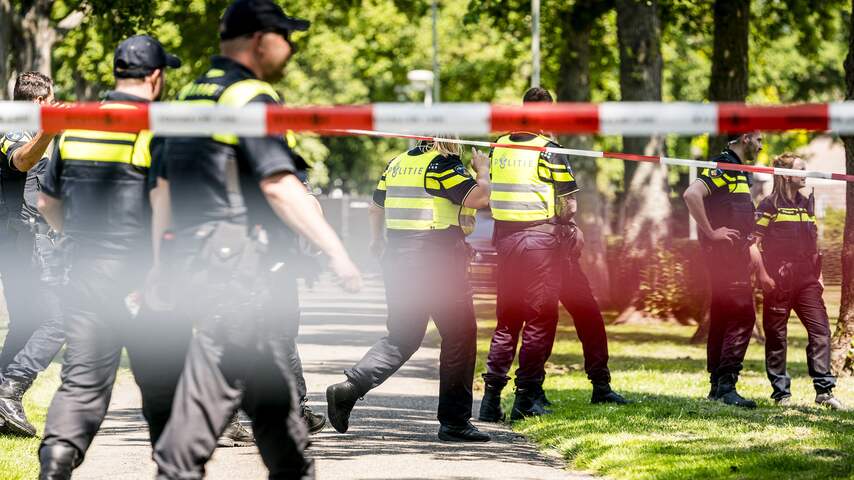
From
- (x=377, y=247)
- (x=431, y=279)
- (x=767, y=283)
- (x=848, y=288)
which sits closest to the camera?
(x=431, y=279)

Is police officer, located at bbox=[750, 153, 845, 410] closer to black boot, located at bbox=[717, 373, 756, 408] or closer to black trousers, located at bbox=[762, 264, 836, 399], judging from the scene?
black trousers, located at bbox=[762, 264, 836, 399]

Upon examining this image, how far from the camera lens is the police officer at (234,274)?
4.66m

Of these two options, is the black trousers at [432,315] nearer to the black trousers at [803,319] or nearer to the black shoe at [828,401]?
the black trousers at [803,319]

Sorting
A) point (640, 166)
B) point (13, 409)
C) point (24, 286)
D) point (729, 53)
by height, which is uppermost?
point (729, 53)

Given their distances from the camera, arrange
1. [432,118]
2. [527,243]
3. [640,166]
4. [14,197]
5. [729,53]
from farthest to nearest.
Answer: [640,166] < [729,53] < [527,243] < [14,197] < [432,118]

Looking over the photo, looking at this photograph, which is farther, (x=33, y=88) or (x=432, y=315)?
(x=432, y=315)

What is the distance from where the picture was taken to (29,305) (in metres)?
8.51

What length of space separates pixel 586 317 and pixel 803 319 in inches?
59.2

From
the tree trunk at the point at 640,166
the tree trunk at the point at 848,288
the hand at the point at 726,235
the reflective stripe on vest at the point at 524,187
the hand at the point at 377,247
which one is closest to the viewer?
the reflective stripe on vest at the point at 524,187

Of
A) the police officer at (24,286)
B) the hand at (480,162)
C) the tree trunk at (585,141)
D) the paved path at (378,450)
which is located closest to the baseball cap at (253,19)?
the paved path at (378,450)

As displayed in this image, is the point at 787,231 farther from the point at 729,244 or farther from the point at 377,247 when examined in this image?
the point at 377,247

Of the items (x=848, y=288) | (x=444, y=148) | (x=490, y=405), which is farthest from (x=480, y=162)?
(x=848, y=288)

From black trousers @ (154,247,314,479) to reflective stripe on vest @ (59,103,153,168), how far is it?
1063mm

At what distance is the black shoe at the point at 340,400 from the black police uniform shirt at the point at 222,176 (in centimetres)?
354
